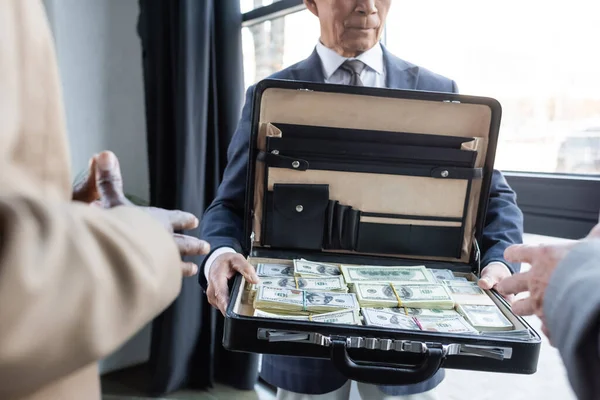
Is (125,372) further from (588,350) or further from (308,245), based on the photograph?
(588,350)

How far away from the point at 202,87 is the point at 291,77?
0.69 meters

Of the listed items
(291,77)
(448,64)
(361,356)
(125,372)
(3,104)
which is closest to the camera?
(3,104)

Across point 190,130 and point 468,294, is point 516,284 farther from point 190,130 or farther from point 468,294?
point 190,130

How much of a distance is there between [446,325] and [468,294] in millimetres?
129

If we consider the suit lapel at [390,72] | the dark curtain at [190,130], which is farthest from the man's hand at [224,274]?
the dark curtain at [190,130]

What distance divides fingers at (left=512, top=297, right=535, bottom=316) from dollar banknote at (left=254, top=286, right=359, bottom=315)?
9.6 inches

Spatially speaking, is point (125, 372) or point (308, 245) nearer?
point (308, 245)

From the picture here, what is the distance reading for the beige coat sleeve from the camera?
31 centimetres

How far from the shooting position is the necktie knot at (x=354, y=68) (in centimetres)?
105

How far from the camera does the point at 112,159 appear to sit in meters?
0.50

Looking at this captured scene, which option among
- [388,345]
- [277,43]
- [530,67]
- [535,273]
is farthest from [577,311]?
[277,43]

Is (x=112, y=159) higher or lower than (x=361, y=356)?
higher

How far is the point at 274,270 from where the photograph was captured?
2.98 ft

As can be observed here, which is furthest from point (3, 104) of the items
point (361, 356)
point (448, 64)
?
point (448, 64)
